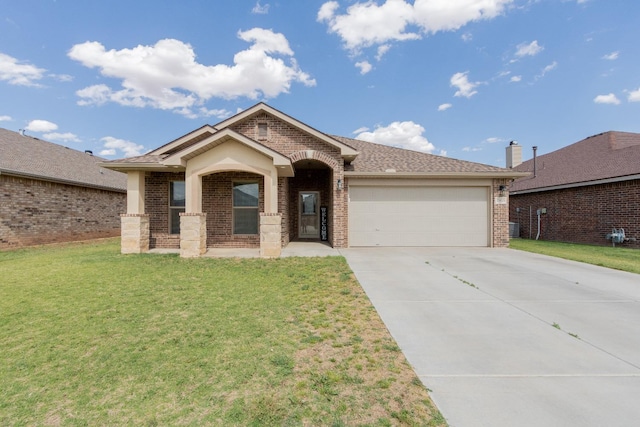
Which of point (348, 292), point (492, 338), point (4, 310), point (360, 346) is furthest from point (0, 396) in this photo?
point (492, 338)

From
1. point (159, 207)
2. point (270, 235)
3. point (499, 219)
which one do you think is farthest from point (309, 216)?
point (499, 219)

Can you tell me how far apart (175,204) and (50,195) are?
23.2 ft

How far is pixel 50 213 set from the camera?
13.5m

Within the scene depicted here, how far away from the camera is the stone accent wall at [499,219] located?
39.4ft

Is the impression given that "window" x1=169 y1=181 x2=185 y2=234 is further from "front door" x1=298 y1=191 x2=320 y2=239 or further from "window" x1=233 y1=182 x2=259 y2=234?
"front door" x1=298 y1=191 x2=320 y2=239

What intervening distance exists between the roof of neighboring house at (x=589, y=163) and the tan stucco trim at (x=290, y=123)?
12233mm

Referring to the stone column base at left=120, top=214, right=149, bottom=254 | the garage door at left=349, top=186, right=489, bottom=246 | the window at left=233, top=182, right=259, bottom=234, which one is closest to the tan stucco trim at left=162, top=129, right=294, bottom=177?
the window at left=233, top=182, right=259, bottom=234

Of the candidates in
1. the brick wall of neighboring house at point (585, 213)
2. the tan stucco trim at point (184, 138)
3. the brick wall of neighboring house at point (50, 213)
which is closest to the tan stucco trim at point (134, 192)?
the tan stucco trim at point (184, 138)

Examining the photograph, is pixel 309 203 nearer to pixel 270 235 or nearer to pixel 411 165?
pixel 411 165

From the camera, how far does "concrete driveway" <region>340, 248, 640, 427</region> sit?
2451 millimetres

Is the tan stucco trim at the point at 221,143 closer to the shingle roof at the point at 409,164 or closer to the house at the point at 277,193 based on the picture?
the house at the point at 277,193

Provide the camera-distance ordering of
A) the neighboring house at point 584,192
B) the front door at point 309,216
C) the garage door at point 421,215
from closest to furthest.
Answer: the garage door at point 421,215, the neighboring house at point 584,192, the front door at point 309,216

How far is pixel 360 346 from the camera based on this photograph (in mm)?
3492

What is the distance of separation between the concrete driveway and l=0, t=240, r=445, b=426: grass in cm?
35
